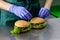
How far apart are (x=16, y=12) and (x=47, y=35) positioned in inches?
11.2

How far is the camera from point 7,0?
1.39 metres

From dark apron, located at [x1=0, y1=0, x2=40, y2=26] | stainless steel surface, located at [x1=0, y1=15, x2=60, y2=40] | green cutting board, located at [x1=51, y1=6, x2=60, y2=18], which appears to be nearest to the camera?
stainless steel surface, located at [x1=0, y1=15, x2=60, y2=40]

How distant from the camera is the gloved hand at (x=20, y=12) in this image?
4.00ft

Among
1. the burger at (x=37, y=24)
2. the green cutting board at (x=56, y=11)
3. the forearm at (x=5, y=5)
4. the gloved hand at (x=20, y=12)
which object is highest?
the forearm at (x=5, y=5)

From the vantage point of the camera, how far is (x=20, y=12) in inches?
48.1

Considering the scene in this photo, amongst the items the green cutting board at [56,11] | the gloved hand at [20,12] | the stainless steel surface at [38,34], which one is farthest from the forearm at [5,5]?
the green cutting board at [56,11]

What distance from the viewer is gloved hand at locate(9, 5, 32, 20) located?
1.22 m

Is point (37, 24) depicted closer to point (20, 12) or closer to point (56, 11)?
point (20, 12)

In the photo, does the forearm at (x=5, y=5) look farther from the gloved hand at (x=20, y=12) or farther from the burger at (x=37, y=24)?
the burger at (x=37, y=24)

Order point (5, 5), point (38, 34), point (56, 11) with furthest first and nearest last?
point (56, 11) → point (5, 5) → point (38, 34)

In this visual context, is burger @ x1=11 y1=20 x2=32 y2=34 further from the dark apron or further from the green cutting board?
the green cutting board

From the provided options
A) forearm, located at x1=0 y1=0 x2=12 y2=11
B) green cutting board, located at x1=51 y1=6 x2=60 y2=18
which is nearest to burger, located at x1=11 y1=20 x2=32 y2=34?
forearm, located at x1=0 y1=0 x2=12 y2=11

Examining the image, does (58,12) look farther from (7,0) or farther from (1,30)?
(1,30)

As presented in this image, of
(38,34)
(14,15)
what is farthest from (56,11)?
(38,34)
